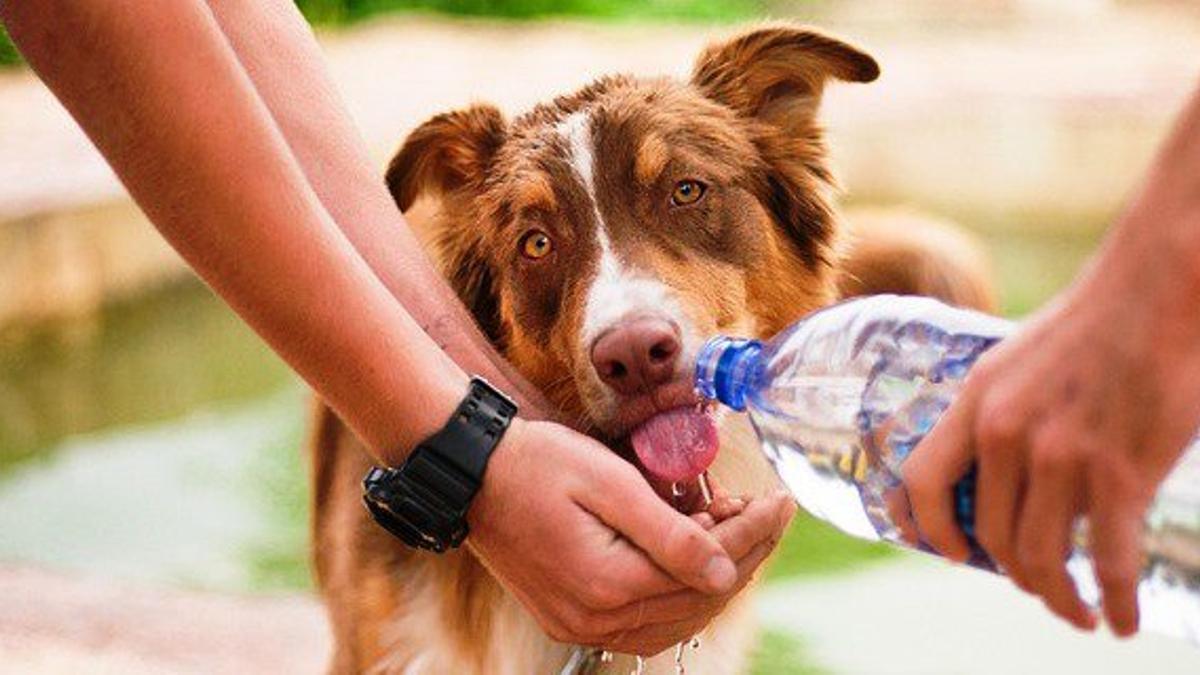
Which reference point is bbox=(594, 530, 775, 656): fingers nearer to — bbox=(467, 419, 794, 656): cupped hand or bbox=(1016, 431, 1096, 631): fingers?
bbox=(467, 419, 794, 656): cupped hand

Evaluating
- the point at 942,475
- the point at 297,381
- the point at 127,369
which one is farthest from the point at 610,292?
the point at 127,369

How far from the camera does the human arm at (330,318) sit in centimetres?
171

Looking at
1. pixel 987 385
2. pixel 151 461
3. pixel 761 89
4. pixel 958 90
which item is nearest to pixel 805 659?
pixel 761 89

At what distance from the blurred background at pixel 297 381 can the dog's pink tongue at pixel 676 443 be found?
37.9 inches

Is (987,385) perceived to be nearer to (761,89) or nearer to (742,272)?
(742,272)

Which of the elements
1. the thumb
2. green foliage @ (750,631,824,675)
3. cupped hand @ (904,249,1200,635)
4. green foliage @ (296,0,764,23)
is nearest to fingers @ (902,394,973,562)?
cupped hand @ (904,249,1200,635)

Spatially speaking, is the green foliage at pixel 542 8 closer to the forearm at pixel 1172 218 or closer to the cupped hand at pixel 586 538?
the cupped hand at pixel 586 538

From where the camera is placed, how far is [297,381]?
6.36m

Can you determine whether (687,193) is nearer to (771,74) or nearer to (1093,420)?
(771,74)

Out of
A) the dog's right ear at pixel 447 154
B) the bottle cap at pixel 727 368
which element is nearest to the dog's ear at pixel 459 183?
the dog's right ear at pixel 447 154

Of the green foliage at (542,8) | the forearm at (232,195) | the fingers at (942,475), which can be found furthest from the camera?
the green foliage at (542,8)

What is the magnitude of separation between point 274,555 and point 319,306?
3.26 meters

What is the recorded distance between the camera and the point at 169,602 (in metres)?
4.00

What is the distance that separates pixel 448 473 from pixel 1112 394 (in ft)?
3.00
